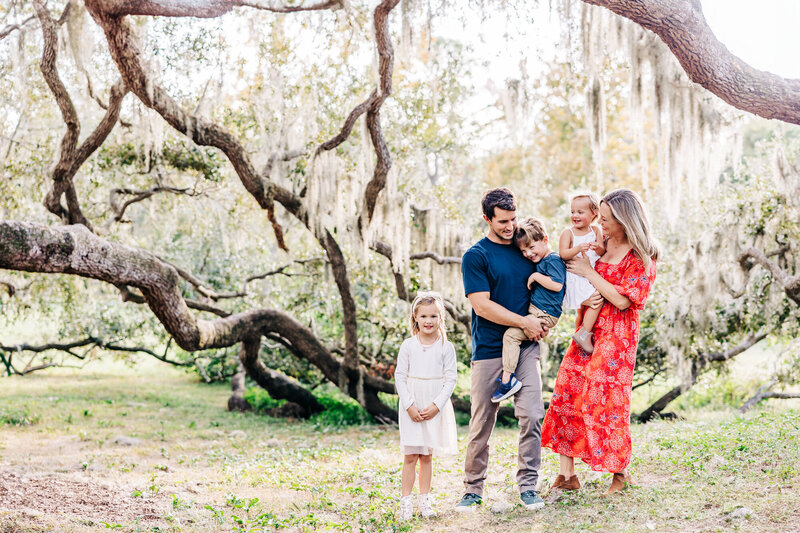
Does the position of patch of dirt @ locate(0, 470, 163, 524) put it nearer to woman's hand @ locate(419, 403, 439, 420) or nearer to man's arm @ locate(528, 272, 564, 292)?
woman's hand @ locate(419, 403, 439, 420)

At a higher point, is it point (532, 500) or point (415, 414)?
point (415, 414)

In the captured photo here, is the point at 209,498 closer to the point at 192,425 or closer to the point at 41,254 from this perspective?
the point at 41,254

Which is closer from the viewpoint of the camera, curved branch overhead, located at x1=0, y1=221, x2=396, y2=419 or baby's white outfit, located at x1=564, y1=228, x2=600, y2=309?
baby's white outfit, located at x1=564, y1=228, x2=600, y2=309

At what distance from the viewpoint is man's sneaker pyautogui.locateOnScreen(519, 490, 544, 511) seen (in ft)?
13.5

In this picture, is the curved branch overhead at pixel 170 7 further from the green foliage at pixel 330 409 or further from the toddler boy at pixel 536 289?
the green foliage at pixel 330 409

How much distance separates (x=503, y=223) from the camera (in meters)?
4.27

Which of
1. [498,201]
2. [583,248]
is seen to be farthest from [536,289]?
[498,201]

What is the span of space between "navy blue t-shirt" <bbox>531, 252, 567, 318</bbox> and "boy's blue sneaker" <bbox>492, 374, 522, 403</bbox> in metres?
Result: 0.46

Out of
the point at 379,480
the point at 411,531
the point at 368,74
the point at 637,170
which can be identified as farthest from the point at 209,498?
the point at 637,170

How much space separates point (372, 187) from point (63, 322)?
7054 mm

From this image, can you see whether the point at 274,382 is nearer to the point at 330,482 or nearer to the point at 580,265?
the point at 330,482

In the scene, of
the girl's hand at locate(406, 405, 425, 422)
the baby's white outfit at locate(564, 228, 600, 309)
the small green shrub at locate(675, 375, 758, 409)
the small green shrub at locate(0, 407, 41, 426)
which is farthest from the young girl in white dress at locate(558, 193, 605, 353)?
the small green shrub at locate(0, 407, 41, 426)

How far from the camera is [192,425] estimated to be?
1003cm

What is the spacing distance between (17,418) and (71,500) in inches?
217
